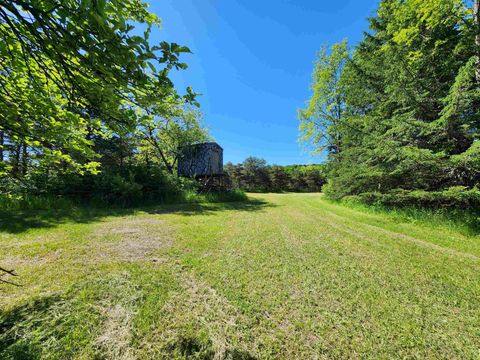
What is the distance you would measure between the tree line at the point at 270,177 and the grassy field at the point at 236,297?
91.2 feet

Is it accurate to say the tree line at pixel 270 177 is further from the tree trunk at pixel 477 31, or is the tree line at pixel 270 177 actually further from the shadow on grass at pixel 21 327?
the shadow on grass at pixel 21 327

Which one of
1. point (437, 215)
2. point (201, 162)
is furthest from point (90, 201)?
point (437, 215)

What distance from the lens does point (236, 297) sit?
7.80ft

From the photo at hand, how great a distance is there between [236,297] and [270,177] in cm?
3042

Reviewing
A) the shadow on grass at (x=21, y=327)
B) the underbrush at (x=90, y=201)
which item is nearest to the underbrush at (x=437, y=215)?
the shadow on grass at (x=21, y=327)

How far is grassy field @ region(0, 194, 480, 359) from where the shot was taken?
170 centimetres

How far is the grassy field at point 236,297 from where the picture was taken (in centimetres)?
170

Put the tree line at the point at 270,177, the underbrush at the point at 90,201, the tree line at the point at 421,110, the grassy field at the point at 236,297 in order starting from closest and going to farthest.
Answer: the grassy field at the point at 236,297, the tree line at the point at 421,110, the underbrush at the point at 90,201, the tree line at the point at 270,177

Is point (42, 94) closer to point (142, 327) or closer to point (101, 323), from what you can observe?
point (101, 323)

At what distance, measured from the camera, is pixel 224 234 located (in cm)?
495

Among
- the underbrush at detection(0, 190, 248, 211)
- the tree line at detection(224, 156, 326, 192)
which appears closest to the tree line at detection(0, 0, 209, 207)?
the underbrush at detection(0, 190, 248, 211)

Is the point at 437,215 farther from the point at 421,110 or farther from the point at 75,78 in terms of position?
the point at 75,78

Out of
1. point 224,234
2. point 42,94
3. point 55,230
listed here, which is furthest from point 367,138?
point 55,230

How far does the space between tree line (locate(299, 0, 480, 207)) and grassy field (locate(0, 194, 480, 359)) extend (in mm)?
2227
